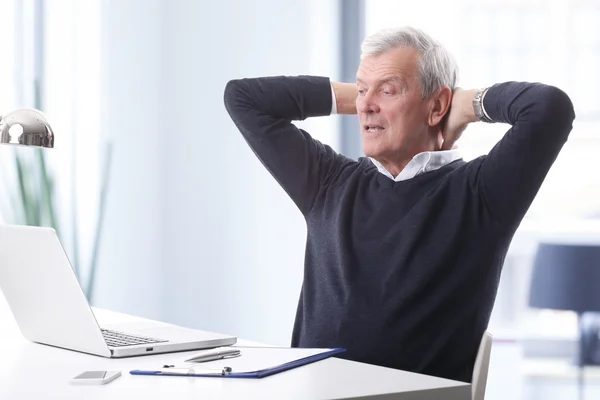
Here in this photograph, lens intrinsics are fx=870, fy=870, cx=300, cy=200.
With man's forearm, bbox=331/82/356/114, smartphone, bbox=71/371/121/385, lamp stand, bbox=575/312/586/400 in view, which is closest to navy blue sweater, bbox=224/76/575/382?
man's forearm, bbox=331/82/356/114

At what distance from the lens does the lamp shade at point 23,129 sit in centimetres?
186

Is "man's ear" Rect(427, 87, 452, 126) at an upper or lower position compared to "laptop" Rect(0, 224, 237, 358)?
upper

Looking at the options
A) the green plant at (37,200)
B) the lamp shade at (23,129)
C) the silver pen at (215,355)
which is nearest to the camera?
the silver pen at (215,355)

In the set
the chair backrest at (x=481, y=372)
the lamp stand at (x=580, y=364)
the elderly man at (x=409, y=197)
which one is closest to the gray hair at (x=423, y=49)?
the elderly man at (x=409, y=197)

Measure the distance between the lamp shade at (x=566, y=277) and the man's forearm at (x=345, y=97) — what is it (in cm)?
122

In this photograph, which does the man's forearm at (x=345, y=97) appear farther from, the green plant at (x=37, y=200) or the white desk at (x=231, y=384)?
the green plant at (x=37, y=200)

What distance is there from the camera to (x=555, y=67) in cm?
320

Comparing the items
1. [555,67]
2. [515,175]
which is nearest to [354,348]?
[515,175]

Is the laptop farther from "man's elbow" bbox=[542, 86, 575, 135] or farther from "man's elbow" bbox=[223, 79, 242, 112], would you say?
"man's elbow" bbox=[542, 86, 575, 135]

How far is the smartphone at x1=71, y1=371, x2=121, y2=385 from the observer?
1.35 meters

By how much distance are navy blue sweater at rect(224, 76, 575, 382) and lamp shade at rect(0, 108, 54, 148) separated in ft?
2.34

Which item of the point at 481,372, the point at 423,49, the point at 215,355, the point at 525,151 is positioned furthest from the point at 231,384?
the point at 423,49

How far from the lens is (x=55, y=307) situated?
165 centimetres

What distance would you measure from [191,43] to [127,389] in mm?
2893
